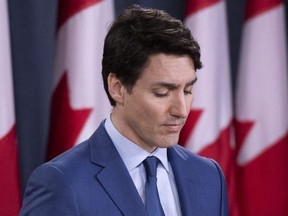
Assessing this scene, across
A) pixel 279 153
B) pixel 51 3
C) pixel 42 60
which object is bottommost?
pixel 279 153

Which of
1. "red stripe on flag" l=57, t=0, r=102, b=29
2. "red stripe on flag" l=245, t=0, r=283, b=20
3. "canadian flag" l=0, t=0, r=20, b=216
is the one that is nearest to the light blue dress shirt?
"canadian flag" l=0, t=0, r=20, b=216

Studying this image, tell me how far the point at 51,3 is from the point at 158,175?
2.40 ft

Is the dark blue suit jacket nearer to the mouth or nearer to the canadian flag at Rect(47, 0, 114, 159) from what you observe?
the mouth

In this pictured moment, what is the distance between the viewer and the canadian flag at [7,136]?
1.62 m

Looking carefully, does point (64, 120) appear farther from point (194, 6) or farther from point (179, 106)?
point (179, 106)

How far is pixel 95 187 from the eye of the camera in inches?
41.7

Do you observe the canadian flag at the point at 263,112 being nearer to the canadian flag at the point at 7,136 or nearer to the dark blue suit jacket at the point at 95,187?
the canadian flag at the point at 7,136

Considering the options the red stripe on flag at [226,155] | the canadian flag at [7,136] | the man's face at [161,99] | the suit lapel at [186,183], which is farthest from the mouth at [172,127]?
the red stripe on flag at [226,155]

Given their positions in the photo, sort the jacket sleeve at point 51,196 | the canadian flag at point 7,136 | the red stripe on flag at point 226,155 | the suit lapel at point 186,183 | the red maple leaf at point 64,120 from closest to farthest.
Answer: the jacket sleeve at point 51,196 → the suit lapel at point 186,183 → the canadian flag at point 7,136 → the red maple leaf at point 64,120 → the red stripe on flag at point 226,155

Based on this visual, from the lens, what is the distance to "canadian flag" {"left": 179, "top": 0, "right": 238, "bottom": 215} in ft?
5.91

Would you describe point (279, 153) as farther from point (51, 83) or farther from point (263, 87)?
point (51, 83)

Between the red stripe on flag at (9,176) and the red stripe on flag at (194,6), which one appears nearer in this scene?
the red stripe on flag at (9,176)

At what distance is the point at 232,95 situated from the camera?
6.23 ft

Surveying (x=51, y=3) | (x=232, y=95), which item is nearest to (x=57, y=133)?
(x=51, y=3)
